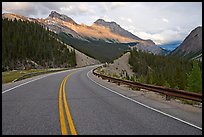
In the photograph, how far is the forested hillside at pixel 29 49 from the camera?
120375 millimetres

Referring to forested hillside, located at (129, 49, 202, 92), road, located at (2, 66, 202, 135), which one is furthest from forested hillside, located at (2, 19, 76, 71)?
road, located at (2, 66, 202, 135)

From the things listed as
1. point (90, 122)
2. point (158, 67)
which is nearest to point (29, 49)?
point (158, 67)


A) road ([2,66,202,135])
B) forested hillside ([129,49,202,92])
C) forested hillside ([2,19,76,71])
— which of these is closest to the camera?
road ([2,66,202,135])

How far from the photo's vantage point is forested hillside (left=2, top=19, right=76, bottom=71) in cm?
12038

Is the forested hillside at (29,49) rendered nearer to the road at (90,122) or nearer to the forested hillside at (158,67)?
the forested hillside at (158,67)

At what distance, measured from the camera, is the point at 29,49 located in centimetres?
13075

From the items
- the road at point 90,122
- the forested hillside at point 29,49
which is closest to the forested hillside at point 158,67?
the forested hillside at point 29,49

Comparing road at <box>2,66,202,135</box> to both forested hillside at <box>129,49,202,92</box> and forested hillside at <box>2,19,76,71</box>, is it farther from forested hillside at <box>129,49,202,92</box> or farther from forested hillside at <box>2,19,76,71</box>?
forested hillside at <box>2,19,76,71</box>

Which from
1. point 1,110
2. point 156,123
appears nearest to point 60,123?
point 156,123

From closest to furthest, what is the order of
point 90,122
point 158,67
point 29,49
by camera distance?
point 90,122
point 29,49
point 158,67

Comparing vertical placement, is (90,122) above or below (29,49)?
below

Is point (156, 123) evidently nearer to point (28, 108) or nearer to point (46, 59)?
point (28, 108)

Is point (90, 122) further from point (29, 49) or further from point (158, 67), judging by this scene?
point (158, 67)

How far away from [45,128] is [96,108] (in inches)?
151
